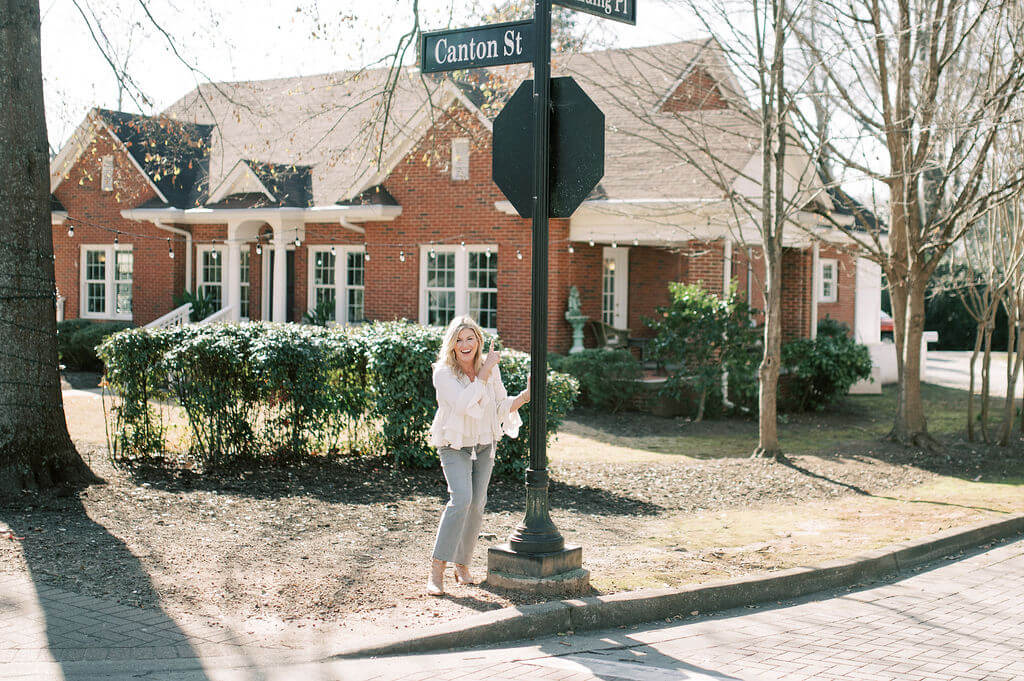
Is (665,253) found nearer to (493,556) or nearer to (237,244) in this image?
(237,244)

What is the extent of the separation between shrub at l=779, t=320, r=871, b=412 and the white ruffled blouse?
11862mm

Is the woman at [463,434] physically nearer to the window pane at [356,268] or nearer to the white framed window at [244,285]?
the window pane at [356,268]

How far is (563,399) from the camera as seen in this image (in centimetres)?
1028

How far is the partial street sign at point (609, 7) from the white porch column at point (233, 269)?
16.1 m

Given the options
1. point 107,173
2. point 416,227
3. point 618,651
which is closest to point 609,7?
point 618,651

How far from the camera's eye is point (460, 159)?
62.2ft

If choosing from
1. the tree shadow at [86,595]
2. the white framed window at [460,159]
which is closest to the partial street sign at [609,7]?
the tree shadow at [86,595]

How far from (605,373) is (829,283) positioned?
11.3m

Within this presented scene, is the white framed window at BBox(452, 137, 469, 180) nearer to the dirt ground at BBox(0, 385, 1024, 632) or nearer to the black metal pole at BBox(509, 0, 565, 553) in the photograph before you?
the dirt ground at BBox(0, 385, 1024, 632)

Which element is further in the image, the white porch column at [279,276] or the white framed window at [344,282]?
the white framed window at [344,282]

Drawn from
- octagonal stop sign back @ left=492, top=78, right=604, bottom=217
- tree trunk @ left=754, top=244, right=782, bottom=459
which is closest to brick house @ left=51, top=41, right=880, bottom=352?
tree trunk @ left=754, top=244, right=782, bottom=459

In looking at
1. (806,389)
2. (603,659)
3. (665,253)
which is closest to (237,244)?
(665,253)

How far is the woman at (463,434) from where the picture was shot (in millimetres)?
6195

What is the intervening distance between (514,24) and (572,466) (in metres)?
6.38
